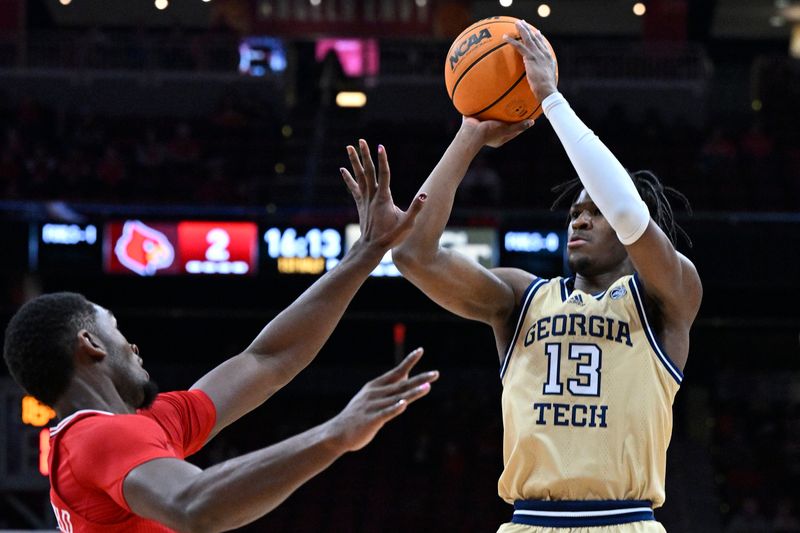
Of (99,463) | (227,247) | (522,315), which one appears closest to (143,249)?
(227,247)

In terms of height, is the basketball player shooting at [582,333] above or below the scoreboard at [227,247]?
below

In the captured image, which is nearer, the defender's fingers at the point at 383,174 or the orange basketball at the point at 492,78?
the defender's fingers at the point at 383,174

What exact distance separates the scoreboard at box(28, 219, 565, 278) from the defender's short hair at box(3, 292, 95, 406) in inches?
355

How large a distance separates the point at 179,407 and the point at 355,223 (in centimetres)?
872

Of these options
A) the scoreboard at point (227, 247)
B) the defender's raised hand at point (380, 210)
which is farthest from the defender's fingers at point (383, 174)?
the scoreboard at point (227, 247)

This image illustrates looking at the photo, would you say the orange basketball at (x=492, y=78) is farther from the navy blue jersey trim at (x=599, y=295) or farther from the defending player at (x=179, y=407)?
the defending player at (x=179, y=407)

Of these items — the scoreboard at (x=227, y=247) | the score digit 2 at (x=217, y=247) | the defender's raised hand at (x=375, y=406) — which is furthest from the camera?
the score digit 2 at (x=217, y=247)

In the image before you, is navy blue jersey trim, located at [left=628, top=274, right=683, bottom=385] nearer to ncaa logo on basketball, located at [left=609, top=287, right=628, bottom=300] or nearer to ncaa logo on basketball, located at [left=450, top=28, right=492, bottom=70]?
ncaa logo on basketball, located at [left=609, top=287, right=628, bottom=300]

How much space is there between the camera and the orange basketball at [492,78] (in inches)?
157

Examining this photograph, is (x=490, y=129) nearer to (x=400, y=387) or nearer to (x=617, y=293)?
(x=617, y=293)

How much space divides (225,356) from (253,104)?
3.42 m

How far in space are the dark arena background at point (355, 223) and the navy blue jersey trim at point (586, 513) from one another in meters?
8.16

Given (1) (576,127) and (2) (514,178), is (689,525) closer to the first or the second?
(2) (514,178)

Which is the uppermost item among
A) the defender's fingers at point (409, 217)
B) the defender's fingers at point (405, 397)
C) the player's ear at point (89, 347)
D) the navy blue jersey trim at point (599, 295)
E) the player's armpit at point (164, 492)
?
the defender's fingers at point (409, 217)
